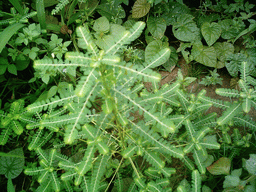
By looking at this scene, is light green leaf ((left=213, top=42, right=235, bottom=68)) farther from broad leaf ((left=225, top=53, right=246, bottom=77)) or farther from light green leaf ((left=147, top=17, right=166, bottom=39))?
light green leaf ((left=147, top=17, right=166, bottom=39))

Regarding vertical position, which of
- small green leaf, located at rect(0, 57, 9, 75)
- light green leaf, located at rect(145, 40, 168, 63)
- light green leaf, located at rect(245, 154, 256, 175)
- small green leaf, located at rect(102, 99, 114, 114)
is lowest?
light green leaf, located at rect(245, 154, 256, 175)

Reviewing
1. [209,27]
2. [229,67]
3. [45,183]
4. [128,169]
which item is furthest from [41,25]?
[229,67]

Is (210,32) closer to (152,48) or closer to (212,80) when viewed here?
(212,80)

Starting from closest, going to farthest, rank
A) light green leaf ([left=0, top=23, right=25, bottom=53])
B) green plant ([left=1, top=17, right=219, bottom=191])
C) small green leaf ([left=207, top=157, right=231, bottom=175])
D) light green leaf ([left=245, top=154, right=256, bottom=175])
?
green plant ([left=1, top=17, right=219, bottom=191]) < light green leaf ([left=245, top=154, right=256, bottom=175]) < small green leaf ([left=207, top=157, right=231, bottom=175]) < light green leaf ([left=0, top=23, right=25, bottom=53])

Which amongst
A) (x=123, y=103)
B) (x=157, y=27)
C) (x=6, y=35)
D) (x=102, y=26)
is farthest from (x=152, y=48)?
(x=6, y=35)

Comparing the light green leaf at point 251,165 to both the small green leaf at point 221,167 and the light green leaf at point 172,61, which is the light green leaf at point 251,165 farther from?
the light green leaf at point 172,61

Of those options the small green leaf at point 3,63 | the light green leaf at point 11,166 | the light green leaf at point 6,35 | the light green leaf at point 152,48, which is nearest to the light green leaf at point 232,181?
the light green leaf at point 152,48

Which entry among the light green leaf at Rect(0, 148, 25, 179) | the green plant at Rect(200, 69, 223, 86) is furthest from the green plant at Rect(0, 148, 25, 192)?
the green plant at Rect(200, 69, 223, 86)
